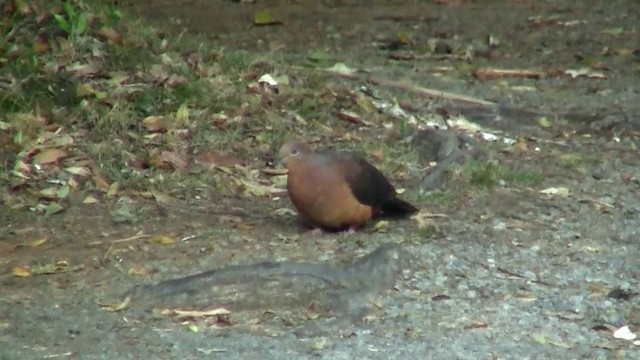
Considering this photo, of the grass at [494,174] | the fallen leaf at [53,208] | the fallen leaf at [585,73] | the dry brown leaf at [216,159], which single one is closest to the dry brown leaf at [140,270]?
the fallen leaf at [53,208]

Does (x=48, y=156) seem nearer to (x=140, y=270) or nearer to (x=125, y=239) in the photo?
(x=125, y=239)

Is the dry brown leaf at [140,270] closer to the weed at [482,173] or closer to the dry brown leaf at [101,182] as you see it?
the dry brown leaf at [101,182]

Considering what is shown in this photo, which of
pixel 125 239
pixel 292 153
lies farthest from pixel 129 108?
pixel 292 153

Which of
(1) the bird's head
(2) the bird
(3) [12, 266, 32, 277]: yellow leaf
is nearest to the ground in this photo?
(3) [12, 266, 32, 277]: yellow leaf

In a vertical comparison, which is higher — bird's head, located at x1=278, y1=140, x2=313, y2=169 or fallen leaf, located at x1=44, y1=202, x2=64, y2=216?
bird's head, located at x1=278, y1=140, x2=313, y2=169

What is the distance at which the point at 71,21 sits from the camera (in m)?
8.73

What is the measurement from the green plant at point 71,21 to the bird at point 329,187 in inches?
109

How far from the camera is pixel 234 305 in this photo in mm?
5469

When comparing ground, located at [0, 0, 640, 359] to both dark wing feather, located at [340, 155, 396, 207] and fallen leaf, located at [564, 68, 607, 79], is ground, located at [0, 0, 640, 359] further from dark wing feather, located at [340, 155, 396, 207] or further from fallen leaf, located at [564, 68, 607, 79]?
dark wing feather, located at [340, 155, 396, 207]

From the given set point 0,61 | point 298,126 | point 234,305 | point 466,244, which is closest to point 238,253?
point 234,305

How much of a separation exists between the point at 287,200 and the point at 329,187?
34.7 inches

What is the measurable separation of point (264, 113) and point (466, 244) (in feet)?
7.99

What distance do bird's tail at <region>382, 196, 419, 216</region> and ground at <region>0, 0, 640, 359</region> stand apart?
6 centimetres

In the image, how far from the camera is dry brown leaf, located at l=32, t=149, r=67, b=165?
24.1 feet
